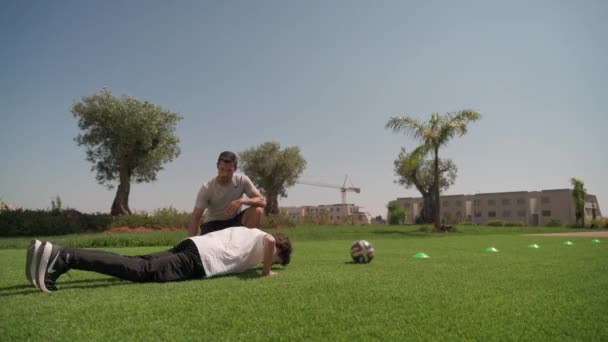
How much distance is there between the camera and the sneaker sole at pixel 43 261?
12.6 ft

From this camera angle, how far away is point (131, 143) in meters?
27.5

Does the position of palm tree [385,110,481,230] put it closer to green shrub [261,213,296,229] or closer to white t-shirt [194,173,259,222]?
green shrub [261,213,296,229]

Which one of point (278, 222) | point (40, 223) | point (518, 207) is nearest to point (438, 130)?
point (278, 222)

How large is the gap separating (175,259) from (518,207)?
284 ft

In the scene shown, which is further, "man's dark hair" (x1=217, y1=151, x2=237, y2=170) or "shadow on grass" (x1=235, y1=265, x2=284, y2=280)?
"man's dark hair" (x1=217, y1=151, x2=237, y2=170)

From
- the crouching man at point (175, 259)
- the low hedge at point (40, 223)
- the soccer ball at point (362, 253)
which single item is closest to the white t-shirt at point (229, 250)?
the crouching man at point (175, 259)

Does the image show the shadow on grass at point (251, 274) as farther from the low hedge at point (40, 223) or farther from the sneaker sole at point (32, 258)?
the low hedge at point (40, 223)

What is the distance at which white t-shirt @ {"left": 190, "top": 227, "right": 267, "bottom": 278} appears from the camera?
15.6ft

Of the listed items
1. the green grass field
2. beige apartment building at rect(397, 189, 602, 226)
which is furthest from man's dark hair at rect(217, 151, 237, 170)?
beige apartment building at rect(397, 189, 602, 226)

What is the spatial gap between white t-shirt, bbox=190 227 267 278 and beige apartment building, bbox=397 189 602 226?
225 feet

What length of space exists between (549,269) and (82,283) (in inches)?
244

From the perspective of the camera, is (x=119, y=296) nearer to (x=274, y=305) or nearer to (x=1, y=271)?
(x=274, y=305)

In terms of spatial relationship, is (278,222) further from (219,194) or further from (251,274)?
(251,274)

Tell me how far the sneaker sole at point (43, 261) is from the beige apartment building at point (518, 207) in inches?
2773
